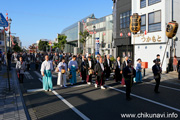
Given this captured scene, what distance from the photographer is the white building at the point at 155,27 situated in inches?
705

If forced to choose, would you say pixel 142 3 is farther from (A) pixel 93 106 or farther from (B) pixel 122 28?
(A) pixel 93 106

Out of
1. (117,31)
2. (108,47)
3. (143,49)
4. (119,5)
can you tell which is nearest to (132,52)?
(143,49)

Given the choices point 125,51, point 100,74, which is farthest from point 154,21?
point 100,74

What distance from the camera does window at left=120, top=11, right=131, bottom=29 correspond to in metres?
23.9

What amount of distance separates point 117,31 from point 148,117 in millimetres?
22278

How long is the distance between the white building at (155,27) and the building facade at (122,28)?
6.17 feet

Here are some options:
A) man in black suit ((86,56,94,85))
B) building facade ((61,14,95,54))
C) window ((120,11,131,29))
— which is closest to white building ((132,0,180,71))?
window ((120,11,131,29))

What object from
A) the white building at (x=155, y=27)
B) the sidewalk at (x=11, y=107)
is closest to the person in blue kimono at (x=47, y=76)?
the sidewalk at (x=11, y=107)

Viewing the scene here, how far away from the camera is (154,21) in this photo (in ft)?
63.3

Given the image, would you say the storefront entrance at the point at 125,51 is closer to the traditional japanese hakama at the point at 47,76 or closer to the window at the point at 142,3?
the window at the point at 142,3

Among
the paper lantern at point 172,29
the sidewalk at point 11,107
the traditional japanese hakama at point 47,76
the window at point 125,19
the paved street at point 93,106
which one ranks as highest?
the window at point 125,19

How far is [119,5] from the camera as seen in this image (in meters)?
26.1

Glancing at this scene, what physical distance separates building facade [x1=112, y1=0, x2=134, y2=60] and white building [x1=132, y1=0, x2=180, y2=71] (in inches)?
74.0

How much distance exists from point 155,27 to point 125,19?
Answer: 6.22 meters
